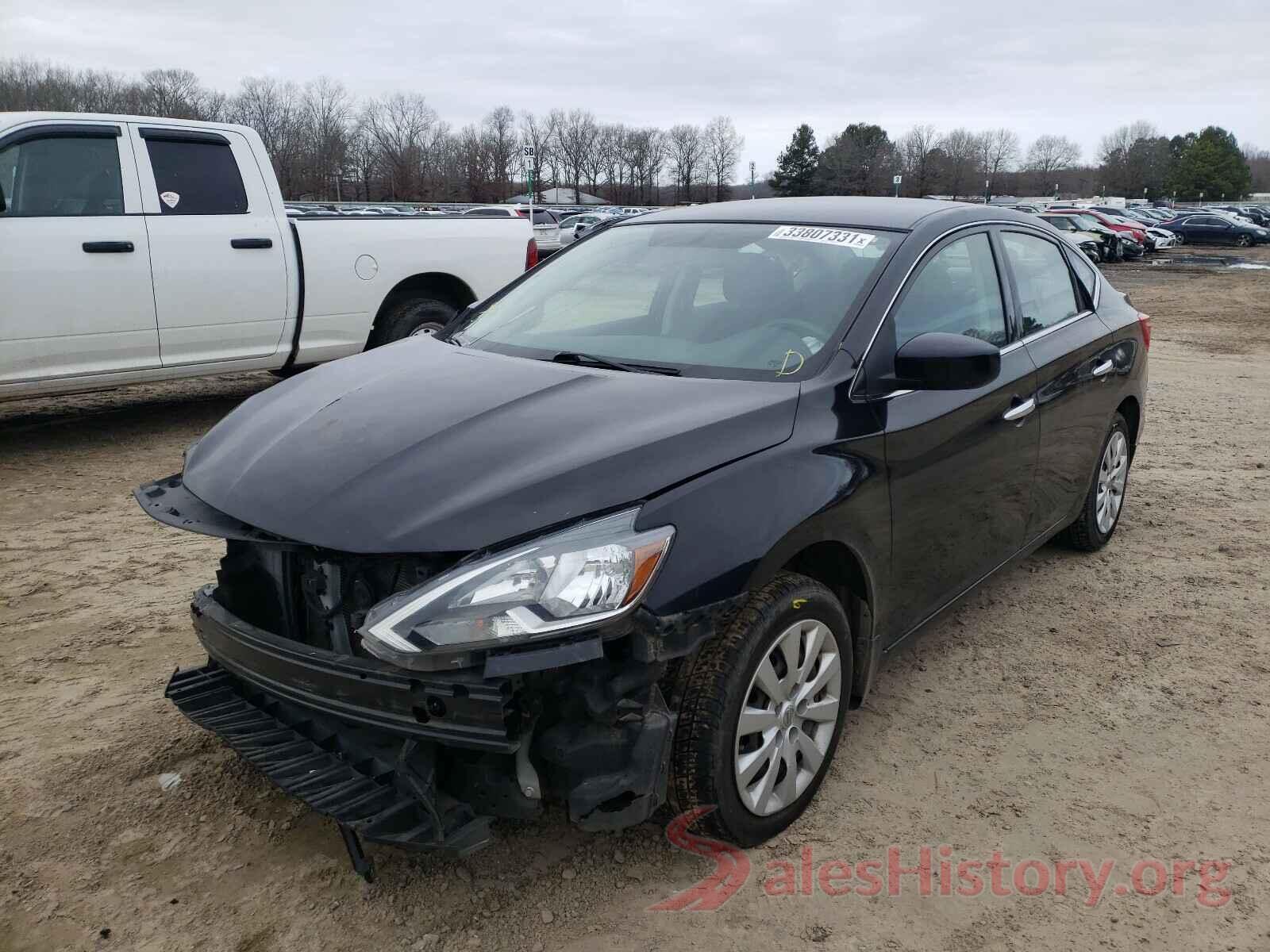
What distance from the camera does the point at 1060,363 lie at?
399 centimetres

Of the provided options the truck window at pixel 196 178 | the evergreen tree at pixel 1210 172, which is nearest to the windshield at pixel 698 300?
the truck window at pixel 196 178

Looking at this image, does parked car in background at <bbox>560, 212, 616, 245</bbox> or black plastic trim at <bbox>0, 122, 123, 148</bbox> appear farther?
parked car in background at <bbox>560, 212, 616, 245</bbox>

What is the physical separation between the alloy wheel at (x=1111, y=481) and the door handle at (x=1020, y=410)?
1.17m

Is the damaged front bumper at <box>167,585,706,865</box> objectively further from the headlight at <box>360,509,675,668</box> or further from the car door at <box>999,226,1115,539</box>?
the car door at <box>999,226,1115,539</box>

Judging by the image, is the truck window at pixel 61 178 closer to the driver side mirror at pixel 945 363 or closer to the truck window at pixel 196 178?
the truck window at pixel 196 178

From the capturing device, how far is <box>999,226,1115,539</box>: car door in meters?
3.92

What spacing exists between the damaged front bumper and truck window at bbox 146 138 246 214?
5.18m

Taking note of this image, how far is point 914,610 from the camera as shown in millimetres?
3256

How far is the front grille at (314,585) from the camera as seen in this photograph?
2.36m

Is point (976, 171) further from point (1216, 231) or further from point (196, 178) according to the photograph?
point (196, 178)

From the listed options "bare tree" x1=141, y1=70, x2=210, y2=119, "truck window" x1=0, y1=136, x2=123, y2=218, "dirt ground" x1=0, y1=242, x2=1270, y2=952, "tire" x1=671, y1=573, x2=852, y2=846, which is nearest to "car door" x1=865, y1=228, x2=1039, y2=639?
"dirt ground" x1=0, y1=242, x2=1270, y2=952

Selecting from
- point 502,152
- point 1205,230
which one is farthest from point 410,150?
point 1205,230

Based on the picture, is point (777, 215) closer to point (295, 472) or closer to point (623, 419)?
point (623, 419)

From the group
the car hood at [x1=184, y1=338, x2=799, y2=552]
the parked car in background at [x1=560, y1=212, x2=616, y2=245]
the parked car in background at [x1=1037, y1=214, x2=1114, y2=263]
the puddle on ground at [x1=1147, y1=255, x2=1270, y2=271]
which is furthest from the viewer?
the parked car in background at [x1=560, y1=212, x2=616, y2=245]
